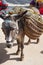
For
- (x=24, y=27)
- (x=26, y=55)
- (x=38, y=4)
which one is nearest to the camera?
→ (x=24, y=27)

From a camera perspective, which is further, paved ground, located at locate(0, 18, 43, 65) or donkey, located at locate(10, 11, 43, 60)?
paved ground, located at locate(0, 18, 43, 65)

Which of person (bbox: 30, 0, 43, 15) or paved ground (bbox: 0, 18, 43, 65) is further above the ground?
person (bbox: 30, 0, 43, 15)

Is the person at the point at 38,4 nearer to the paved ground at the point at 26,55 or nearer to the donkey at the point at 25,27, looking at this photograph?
the paved ground at the point at 26,55

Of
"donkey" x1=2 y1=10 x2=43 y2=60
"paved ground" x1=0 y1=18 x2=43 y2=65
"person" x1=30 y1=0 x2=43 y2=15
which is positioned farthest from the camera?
"person" x1=30 y1=0 x2=43 y2=15

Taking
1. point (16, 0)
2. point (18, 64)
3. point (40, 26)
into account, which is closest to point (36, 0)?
point (16, 0)

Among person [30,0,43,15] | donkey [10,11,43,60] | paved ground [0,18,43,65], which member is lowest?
paved ground [0,18,43,65]

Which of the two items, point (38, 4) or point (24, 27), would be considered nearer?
point (24, 27)

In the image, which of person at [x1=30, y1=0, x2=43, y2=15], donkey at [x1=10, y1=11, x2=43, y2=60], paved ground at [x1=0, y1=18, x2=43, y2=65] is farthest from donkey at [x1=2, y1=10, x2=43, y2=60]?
person at [x1=30, y1=0, x2=43, y2=15]

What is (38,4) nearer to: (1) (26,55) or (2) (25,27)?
(1) (26,55)

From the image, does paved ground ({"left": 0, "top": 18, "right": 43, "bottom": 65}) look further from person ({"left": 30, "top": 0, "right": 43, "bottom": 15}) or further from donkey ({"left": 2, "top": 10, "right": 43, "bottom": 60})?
person ({"left": 30, "top": 0, "right": 43, "bottom": 15})

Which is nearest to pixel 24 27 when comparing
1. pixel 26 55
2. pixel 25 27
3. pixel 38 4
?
pixel 25 27

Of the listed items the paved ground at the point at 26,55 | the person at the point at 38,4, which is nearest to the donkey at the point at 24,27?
the paved ground at the point at 26,55

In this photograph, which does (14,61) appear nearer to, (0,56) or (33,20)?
(0,56)

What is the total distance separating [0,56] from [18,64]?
446mm
